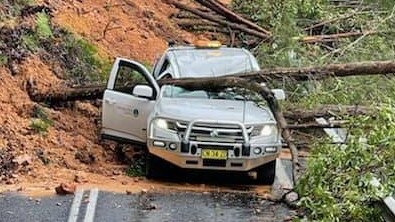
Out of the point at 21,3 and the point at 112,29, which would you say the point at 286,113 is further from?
the point at 112,29

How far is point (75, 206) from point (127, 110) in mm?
2585

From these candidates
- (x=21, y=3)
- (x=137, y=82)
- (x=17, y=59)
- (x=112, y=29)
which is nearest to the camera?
(x=137, y=82)

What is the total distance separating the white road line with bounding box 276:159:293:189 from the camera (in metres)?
13.0

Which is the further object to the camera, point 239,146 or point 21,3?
point 21,3

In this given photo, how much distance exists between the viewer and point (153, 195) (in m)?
12.0

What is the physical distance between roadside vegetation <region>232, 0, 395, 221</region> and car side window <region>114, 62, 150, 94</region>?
224 cm

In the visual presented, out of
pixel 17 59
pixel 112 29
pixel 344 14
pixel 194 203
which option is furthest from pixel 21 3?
pixel 194 203

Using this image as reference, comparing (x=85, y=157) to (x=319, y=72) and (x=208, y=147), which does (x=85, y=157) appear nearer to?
(x=208, y=147)

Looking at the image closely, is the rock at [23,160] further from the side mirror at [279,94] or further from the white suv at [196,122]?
the side mirror at [279,94]

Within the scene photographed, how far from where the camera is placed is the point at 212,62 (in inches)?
561

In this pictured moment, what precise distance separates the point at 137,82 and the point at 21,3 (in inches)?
164

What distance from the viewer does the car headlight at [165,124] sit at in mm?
12359

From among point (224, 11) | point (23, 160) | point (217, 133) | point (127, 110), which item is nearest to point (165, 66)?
point (127, 110)

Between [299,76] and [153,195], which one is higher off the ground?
[299,76]
